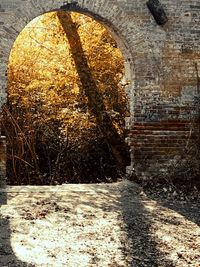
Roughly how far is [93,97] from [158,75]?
12.3ft

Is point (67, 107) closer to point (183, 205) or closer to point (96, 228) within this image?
point (183, 205)

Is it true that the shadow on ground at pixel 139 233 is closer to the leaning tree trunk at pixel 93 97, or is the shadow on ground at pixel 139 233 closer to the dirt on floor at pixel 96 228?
the dirt on floor at pixel 96 228

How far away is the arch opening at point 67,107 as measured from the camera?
12641mm

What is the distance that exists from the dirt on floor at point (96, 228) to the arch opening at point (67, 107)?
4290 mm

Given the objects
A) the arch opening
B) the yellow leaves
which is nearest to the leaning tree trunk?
the arch opening

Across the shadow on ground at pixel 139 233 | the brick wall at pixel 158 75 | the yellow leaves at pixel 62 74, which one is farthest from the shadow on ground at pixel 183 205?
the yellow leaves at pixel 62 74

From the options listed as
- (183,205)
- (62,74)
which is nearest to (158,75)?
(183,205)

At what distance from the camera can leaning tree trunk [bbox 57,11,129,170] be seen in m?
12.5

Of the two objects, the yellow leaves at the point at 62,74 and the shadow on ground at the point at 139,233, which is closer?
the shadow on ground at the point at 139,233

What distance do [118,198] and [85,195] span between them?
1.85 feet

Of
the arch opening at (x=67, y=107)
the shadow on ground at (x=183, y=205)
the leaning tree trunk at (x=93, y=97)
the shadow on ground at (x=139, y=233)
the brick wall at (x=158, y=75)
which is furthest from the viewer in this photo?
the arch opening at (x=67, y=107)

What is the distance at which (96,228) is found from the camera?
618cm

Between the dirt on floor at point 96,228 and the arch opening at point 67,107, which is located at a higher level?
the arch opening at point 67,107

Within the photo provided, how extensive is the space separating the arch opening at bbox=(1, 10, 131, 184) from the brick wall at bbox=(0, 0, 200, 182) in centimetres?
361
